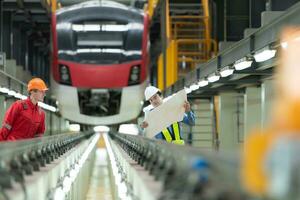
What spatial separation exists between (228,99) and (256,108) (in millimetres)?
2834

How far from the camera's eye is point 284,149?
171cm

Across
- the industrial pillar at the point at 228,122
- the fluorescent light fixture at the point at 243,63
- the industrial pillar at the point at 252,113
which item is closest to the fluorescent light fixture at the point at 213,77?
the fluorescent light fixture at the point at 243,63

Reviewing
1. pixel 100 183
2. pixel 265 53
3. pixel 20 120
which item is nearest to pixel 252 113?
pixel 100 183

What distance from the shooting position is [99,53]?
49.5 ft

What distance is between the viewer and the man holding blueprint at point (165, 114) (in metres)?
6.79

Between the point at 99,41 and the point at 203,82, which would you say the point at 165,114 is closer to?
the point at 203,82

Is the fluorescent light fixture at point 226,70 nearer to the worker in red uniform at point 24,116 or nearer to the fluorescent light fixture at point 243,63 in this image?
the fluorescent light fixture at point 243,63

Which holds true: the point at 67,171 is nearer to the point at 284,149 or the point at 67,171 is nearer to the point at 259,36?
the point at 259,36

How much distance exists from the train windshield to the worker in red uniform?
748cm

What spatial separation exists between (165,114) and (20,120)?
5.40ft

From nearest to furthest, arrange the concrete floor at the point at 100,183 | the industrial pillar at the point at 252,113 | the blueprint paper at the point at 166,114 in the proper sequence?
the blueprint paper at the point at 166,114 < the industrial pillar at the point at 252,113 < the concrete floor at the point at 100,183

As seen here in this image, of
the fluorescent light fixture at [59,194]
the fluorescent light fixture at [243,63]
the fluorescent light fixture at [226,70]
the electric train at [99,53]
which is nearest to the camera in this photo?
the fluorescent light fixture at [59,194]

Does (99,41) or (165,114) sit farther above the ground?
(99,41)

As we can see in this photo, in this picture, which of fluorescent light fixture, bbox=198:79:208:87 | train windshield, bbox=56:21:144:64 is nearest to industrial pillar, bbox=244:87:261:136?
fluorescent light fixture, bbox=198:79:208:87
